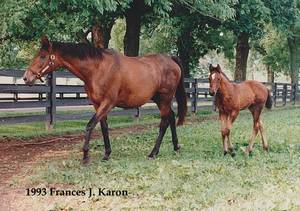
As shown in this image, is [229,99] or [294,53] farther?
[294,53]

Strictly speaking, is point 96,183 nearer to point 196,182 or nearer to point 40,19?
point 196,182

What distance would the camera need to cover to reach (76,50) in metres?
8.11

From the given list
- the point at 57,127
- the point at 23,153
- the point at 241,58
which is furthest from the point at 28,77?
the point at 241,58

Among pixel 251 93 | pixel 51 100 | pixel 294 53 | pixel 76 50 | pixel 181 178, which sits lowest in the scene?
pixel 181 178

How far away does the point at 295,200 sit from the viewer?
5422 millimetres

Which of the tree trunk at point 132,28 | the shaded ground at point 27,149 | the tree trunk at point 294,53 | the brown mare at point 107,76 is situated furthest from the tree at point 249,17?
the tree trunk at point 294,53

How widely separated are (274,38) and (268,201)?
37682 millimetres

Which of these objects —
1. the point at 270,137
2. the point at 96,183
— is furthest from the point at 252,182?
the point at 270,137

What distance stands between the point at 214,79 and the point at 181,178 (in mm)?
2374

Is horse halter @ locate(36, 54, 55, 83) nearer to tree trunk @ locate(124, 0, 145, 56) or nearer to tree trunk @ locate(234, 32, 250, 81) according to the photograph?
tree trunk @ locate(124, 0, 145, 56)

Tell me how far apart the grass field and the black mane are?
1.83 meters

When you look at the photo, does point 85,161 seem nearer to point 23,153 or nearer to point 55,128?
point 23,153

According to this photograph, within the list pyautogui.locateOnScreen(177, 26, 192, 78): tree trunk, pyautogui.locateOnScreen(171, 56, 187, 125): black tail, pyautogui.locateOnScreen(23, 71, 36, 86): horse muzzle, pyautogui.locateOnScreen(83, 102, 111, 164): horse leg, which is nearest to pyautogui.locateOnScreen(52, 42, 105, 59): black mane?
pyautogui.locateOnScreen(23, 71, 36, 86): horse muzzle

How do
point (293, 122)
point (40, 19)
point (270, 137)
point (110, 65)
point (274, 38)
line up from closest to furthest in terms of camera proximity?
point (110, 65)
point (270, 137)
point (40, 19)
point (293, 122)
point (274, 38)
